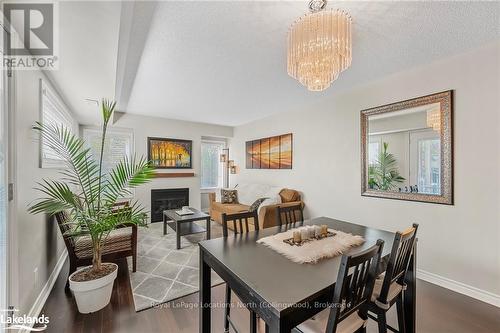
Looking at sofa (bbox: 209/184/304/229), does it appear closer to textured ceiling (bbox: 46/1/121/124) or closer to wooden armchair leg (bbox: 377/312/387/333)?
wooden armchair leg (bbox: 377/312/387/333)

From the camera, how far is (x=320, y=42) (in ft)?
4.90

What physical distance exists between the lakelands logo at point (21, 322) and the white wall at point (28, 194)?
0.07 m

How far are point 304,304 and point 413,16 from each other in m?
2.20

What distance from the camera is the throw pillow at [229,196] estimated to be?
489cm

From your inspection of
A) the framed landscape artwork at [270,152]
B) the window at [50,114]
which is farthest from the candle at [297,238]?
the framed landscape artwork at [270,152]

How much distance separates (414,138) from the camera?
2.55 m

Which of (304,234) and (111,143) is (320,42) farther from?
(111,143)

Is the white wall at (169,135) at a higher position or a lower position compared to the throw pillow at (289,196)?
higher

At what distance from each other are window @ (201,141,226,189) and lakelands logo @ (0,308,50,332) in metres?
4.33

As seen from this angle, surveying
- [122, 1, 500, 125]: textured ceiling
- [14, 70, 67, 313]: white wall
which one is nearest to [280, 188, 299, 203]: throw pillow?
[122, 1, 500, 125]: textured ceiling

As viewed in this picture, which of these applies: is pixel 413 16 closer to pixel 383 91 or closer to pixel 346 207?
pixel 383 91

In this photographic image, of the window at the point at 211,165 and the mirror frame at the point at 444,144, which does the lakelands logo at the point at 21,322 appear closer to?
the mirror frame at the point at 444,144

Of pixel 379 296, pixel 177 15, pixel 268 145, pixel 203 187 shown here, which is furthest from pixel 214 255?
pixel 203 187
